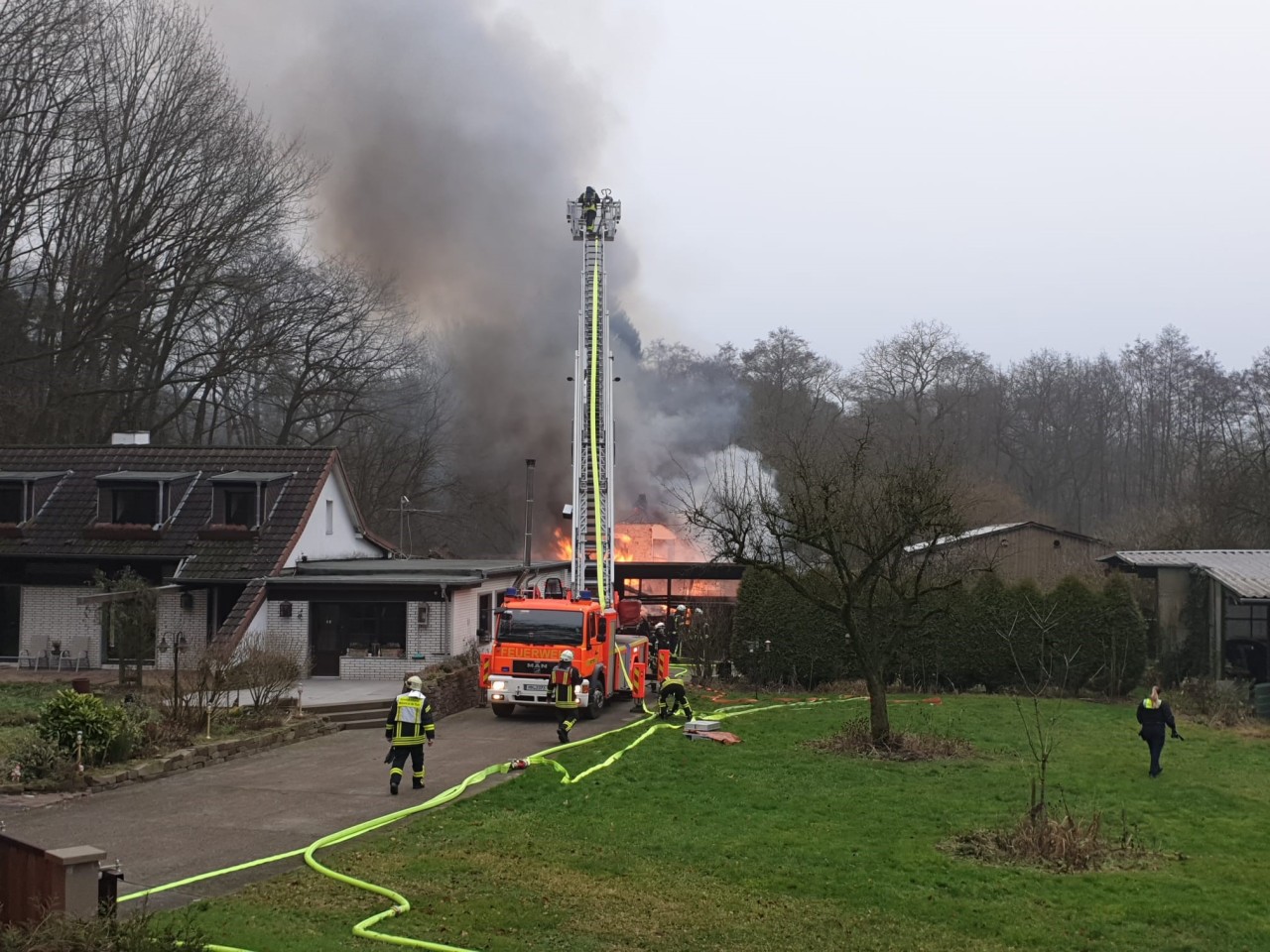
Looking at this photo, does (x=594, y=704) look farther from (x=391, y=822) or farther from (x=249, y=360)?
(x=249, y=360)

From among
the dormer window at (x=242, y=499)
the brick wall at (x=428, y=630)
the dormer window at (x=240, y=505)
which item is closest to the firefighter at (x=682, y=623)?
the brick wall at (x=428, y=630)

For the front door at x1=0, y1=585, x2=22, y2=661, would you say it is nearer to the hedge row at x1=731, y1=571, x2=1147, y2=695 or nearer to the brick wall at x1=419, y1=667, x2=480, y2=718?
the brick wall at x1=419, y1=667, x2=480, y2=718

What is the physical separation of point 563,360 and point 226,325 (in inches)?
602

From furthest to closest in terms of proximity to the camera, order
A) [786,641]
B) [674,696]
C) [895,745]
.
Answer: [786,641] → [674,696] → [895,745]

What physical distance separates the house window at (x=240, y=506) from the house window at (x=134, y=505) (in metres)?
1.89

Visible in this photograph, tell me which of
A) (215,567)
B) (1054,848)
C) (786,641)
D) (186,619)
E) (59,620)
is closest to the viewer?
(1054,848)

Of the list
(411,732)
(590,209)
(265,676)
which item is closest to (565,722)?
(411,732)

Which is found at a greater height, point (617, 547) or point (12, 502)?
point (12, 502)

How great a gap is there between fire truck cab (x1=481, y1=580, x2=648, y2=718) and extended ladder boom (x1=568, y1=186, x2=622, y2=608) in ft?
26.2

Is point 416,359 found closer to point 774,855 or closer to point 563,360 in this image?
point 563,360

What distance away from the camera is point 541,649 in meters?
22.8

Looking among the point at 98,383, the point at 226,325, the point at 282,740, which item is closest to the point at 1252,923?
the point at 282,740

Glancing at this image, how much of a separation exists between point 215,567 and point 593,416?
13844 mm

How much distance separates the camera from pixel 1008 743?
19547 millimetres
